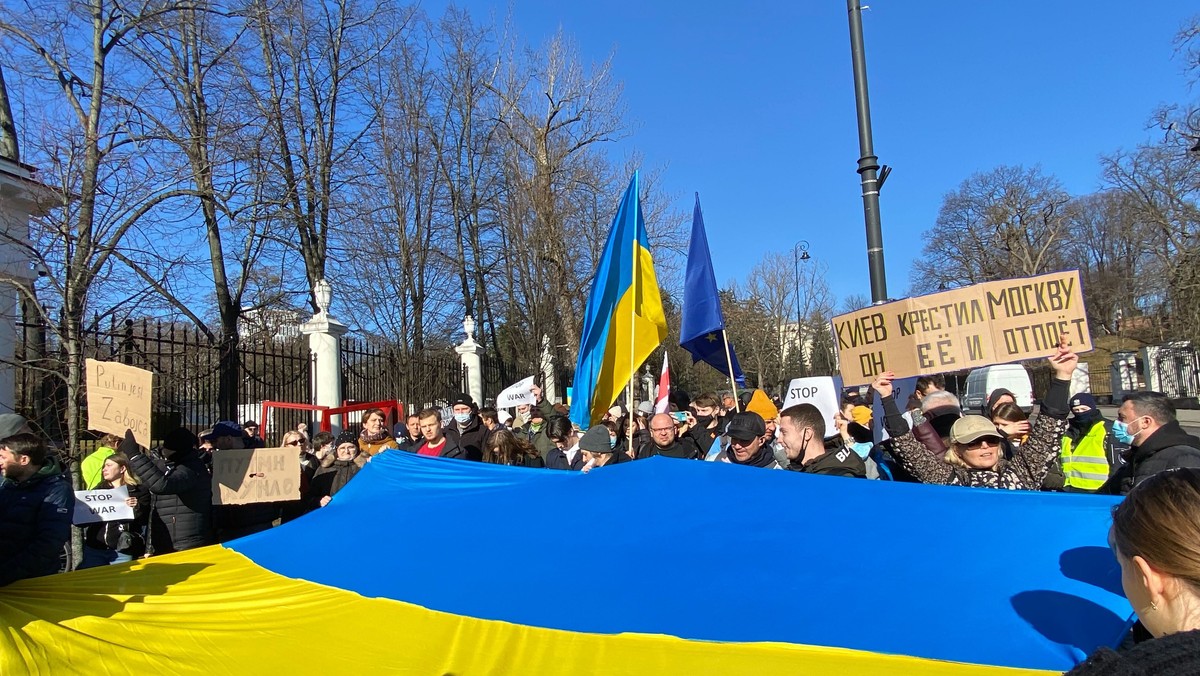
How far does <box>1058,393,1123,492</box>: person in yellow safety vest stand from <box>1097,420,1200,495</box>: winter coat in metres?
0.55

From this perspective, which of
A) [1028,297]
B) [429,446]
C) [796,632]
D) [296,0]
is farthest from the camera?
[296,0]

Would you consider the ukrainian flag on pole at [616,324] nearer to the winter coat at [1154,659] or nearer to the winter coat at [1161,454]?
the winter coat at [1161,454]

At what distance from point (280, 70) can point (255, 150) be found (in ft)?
41.8

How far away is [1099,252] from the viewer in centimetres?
6019

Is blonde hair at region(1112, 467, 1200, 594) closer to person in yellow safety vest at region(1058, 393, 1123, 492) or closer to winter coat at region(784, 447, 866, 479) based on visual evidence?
winter coat at region(784, 447, 866, 479)

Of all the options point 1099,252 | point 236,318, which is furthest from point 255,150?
point 1099,252

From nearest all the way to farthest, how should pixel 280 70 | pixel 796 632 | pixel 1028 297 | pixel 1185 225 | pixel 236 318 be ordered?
pixel 796 632
pixel 1028 297
pixel 236 318
pixel 280 70
pixel 1185 225

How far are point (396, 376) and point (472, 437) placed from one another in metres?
9.50

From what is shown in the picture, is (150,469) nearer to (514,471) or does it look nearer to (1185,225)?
(514,471)

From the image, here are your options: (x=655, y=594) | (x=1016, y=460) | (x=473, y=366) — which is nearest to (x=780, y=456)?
(x=1016, y=460)

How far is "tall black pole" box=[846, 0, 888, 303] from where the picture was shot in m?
7.46

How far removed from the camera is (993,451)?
14.6ft

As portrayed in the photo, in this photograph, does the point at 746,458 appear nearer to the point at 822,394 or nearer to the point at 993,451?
the point at 993,451

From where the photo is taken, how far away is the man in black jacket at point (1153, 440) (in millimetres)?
4223
